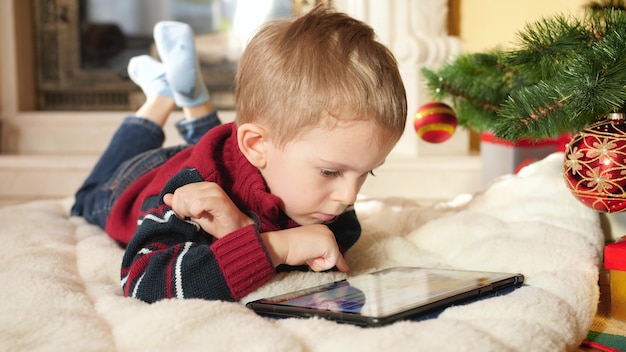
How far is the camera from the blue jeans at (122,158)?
130 cm

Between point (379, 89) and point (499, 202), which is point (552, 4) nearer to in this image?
point (499, 202)

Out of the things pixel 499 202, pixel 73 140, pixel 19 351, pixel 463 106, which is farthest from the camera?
pixel 73 140

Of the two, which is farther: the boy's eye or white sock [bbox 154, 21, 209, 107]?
white sock [bbox 154, 21, 209, 107]

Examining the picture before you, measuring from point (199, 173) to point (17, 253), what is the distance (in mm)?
301

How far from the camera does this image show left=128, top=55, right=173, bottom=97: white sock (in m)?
1.46

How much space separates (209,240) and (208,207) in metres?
0.09

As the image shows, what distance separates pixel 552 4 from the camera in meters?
2.43

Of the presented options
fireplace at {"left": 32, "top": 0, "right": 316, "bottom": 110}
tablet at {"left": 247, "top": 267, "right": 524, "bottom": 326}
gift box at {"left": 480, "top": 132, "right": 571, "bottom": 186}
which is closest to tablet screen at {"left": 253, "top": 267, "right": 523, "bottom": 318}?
tablet at {"left": 247, "top": 267, "right": 524, "bottom": 326}

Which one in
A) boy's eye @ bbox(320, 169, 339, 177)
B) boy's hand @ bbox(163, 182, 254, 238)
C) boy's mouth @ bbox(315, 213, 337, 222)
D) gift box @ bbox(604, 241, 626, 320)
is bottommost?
gift box @ bbox(604, 241, 626, 320)

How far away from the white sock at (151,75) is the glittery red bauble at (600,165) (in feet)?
2.74

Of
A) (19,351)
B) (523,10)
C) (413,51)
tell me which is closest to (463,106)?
(19,351)

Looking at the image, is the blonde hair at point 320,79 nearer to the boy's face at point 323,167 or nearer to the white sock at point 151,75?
the boy's face at point 323,167

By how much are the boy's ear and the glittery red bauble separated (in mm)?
382

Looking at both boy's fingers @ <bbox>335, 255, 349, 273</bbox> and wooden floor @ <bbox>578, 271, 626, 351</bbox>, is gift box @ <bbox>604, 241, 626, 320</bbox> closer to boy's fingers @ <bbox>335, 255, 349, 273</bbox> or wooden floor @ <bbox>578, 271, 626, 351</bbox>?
wooden floor @ <bbox>578, 271, 626, 351</bbox>
